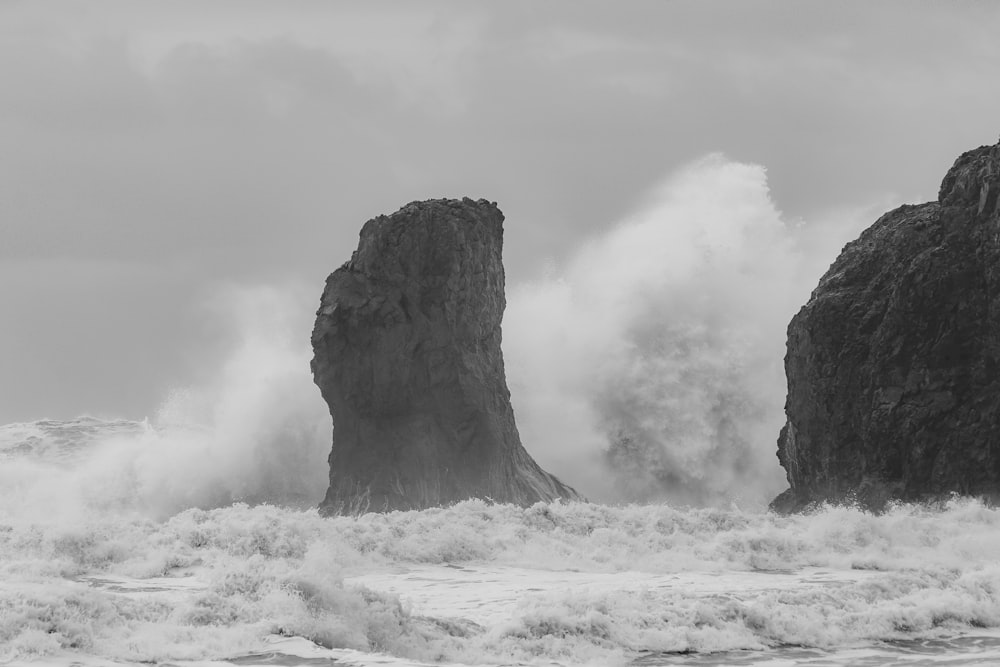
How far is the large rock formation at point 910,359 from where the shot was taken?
29.9m

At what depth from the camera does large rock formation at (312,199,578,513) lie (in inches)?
1571

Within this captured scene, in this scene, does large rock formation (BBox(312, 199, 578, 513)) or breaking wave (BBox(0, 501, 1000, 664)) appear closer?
breaking wave (BBox(0, 501, 1000, 664))

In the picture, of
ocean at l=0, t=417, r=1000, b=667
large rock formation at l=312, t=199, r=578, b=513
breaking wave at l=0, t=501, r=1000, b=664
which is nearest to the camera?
ocean at l=0, t=417, r=1000, b=667

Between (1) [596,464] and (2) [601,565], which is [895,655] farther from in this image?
(1) [596,464]

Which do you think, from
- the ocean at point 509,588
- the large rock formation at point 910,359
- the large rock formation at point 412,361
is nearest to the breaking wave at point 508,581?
the ocean at point 509,588

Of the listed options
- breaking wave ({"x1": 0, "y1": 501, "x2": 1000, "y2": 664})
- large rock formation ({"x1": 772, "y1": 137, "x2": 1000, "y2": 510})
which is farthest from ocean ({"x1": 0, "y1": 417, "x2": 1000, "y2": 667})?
large rock formation ({"x1": 772, "y1": 137, "x2": 1000, "y2": 510})

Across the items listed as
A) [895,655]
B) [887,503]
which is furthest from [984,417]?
[895,655]

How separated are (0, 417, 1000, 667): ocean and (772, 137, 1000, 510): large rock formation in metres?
2.02

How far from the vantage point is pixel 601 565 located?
850 inches

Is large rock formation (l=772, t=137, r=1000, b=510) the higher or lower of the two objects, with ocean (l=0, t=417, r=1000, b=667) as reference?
higher

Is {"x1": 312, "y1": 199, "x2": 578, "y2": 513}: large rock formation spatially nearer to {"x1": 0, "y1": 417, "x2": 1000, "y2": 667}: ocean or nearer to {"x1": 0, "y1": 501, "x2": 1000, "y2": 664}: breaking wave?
{"x1": 0, "y1": 417, "x2": 1000, "y2": 667}: ocean

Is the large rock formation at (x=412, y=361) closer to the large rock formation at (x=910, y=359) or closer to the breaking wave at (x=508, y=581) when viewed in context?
the large rock formation at (x=910, y=359)

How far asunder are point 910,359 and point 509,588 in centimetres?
1633

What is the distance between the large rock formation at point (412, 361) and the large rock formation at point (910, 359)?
35.9 ft
